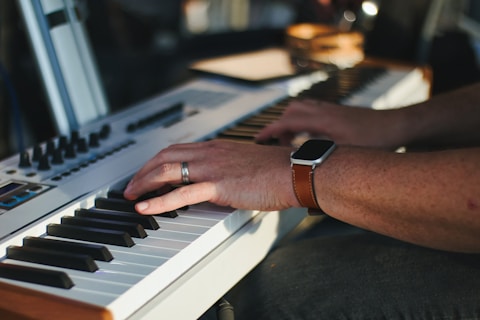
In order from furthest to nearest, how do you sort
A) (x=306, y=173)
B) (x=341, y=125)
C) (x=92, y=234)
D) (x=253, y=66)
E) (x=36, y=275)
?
(x=253, y=66)
(x=341, y=125)
(x=306, y=173)
(x=92, y=234)
(x=36, y=275)

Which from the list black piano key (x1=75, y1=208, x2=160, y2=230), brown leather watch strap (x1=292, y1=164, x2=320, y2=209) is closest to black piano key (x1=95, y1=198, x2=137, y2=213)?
black piano key (x1=75, y1=208, x2=160, y2=230)

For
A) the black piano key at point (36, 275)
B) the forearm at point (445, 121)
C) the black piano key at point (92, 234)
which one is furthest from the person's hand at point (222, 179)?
the forearm at point (445, 121)

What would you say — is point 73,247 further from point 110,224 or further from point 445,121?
point 445,121

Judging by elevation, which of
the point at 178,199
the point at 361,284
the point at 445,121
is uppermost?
the point at 178,199

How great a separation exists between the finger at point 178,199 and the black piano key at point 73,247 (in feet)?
0.37

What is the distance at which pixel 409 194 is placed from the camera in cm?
93

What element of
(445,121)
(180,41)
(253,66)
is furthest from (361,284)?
(180,41)

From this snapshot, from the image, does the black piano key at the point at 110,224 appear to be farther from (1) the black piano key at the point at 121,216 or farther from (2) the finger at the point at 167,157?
(2) the finger at the point at 167,157

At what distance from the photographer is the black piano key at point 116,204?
100 centimetres

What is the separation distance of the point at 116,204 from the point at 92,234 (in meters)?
0.11

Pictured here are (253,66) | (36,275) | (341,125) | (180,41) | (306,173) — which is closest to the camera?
(36,275)

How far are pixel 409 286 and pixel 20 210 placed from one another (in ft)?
2.06

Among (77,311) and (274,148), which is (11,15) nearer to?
(274,148)

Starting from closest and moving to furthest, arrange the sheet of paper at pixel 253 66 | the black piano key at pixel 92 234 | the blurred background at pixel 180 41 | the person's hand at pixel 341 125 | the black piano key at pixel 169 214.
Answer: the black piano key at pixel 92 234, the black piano key at pixel 169 214, the person's hand at pixel 341 125, the sheet of paper at pixel 253 66, the blurred background at pixel 180 41
